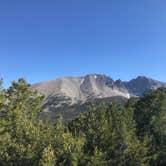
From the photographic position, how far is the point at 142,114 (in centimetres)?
7694

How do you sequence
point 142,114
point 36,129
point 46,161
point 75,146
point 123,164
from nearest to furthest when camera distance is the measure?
point 46,161, point 75,146, point 36,129, point 123,164, point 142,114

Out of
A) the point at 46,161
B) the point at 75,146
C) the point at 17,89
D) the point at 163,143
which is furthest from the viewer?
the point at 163,143

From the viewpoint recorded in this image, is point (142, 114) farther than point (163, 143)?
Yes

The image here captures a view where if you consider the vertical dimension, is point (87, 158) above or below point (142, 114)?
below

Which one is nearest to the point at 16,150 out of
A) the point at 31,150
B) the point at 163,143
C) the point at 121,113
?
the point at 31,150

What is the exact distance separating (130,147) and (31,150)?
13.2m

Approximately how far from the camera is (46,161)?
2956 cm

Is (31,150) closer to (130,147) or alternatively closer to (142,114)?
(130,147)

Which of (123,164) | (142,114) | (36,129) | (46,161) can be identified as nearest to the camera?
A: (46,161)

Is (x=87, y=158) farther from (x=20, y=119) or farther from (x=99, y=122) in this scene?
(x=20, y=119)

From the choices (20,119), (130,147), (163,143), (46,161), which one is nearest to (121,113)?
(163,143)

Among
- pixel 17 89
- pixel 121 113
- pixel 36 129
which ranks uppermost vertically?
pixel 17 89

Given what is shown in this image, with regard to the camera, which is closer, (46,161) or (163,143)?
(46,161)

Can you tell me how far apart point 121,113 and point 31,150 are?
88.6 ft
